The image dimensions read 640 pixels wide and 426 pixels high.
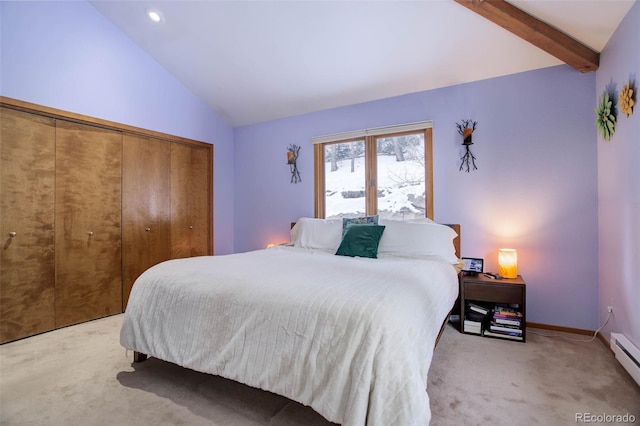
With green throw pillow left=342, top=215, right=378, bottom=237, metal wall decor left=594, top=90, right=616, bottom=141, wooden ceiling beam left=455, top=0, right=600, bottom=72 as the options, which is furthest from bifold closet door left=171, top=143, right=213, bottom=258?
metal wall decor left=594, top=90, right=616, bottom=141

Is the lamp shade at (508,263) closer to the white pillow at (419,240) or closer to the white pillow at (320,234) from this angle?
the white pillow at (419,240)

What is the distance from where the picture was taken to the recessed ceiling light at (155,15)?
293cm

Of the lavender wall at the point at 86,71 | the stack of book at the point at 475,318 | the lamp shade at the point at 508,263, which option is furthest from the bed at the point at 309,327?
the lavender wall at the point at 86,71

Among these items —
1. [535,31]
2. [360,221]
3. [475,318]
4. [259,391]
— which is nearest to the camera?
[259,391]

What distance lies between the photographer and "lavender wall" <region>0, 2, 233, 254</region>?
2.59 m

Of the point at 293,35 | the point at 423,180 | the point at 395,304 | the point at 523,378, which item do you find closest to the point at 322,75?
the point at 293,35

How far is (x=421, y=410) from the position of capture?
1.14m

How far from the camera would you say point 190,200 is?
4.08m

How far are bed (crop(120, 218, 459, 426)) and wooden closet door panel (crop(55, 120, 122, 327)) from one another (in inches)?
53.7

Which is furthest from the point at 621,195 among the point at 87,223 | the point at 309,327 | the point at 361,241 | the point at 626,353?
the point at 87,223

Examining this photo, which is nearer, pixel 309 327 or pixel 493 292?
pixel 309 327

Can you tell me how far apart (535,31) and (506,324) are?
2236 mm

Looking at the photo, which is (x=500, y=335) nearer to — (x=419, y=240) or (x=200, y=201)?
(x=419, y=240)

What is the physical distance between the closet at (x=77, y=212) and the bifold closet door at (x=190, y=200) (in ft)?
0.05
